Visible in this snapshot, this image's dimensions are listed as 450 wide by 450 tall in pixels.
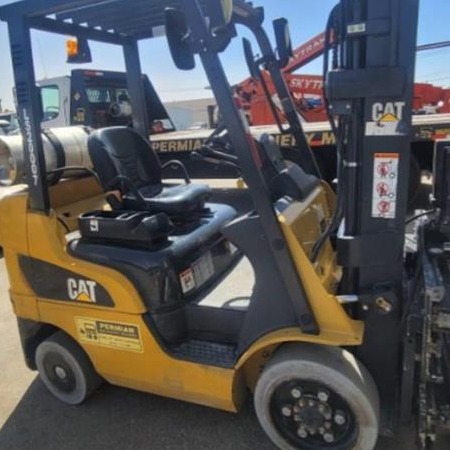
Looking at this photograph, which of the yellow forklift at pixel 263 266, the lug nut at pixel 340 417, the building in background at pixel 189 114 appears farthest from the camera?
the building in background at pixel 189 114

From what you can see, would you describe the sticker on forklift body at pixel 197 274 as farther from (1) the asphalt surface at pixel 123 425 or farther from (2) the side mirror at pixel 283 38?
(2) the side mirror at pixel 283 38

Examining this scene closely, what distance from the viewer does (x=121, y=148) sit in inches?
140

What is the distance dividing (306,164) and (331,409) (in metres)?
1.73

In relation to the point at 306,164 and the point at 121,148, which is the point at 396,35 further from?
the point at 121,148

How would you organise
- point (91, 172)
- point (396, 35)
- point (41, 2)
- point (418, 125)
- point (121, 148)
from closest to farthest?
1. point (396, 35)
2. point (41, 2)
3. point (91, 172)
4. point (121, 148)
5. point (418, 125)

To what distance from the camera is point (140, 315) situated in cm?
253

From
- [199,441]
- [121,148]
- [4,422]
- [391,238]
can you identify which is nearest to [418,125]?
[121,148]

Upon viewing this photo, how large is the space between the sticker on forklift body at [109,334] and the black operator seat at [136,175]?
0.76 metres

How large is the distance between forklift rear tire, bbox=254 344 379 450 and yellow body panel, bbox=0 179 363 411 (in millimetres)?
101

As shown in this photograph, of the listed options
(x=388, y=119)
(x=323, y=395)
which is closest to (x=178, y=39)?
(x=388, y=119)

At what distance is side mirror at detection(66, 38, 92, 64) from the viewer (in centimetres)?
294

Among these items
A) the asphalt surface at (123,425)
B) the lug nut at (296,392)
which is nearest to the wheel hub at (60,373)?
the asphalt surface at (123,425)

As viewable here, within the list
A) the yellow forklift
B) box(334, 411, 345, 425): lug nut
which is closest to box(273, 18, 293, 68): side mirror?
the yellow forklift

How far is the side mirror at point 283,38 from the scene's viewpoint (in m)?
2.81
